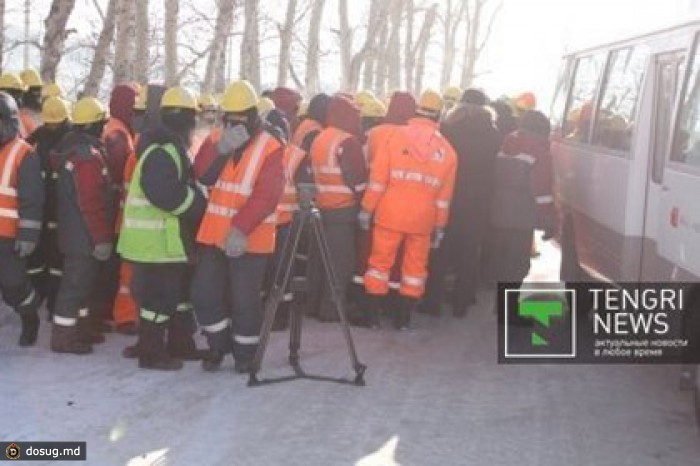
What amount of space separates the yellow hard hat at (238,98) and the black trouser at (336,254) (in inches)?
76.7

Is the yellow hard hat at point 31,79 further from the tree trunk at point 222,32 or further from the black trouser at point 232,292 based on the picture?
the tree trunk at point 222,32

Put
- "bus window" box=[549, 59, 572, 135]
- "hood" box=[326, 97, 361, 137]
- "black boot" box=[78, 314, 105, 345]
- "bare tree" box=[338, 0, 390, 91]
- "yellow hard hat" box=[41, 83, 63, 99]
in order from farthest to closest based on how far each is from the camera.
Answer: "bare tree" box=[338, 0, 390, 91], "bus window" box=[549, 59, 572, 135], "yellow hard hat" box=[41, 83, 63, 99], "hood" box=[326, 97, 361, 137], "black boot" box=[78, 314, 105, 345]

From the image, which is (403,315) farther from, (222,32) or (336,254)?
(222,32)

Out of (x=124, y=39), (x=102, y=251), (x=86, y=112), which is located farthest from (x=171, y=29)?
(x=102, y=251)

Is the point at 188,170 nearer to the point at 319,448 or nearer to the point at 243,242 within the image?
the point at 243,242

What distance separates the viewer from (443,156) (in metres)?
8.09

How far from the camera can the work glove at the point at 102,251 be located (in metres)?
7.17

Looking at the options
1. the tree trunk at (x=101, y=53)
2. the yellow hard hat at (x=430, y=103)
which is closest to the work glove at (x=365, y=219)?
the yellow hard hat at (x=430, y=103)

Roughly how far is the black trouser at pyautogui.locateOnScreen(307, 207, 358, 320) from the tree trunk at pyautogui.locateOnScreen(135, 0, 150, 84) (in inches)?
372

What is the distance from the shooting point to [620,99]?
324 inches

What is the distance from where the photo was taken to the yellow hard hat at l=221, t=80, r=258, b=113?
21.9ft

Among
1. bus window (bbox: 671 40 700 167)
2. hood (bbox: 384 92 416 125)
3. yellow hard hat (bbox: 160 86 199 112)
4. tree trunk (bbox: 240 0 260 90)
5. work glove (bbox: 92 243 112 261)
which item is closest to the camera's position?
bus window (bbox: 671 40 700 167)

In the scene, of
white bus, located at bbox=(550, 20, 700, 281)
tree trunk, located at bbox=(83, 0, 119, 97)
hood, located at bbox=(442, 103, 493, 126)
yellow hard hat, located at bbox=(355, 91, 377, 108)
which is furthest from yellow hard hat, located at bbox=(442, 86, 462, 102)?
tree trunk, located at bbox=(83, 0, 119, 97)

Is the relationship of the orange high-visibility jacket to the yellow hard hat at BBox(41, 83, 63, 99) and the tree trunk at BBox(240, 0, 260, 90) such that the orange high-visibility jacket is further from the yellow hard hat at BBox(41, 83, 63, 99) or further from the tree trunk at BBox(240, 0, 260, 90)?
the tree trunk at BBox(240, 0, 260, 90)
